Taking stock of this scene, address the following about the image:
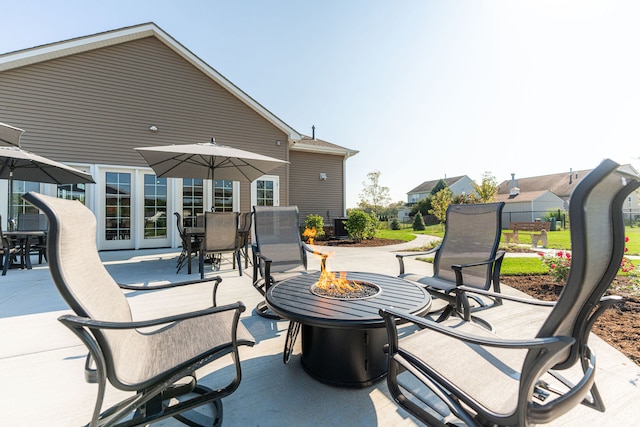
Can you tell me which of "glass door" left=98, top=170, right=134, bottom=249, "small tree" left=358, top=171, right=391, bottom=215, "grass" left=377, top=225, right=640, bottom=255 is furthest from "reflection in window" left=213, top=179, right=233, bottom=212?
"small tree" left=358, top=171, right=391, bottom=215

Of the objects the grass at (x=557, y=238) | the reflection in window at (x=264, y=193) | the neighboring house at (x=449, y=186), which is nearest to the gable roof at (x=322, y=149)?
the reflection in window at (x=264, y=193)

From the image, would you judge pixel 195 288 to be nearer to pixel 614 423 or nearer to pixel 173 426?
pixel 173 426

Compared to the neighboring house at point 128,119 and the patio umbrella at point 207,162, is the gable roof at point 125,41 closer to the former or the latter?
the neighboring house at point 128,119

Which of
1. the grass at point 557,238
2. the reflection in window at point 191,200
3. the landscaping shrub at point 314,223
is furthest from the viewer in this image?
the landscaping shrub at point 314,223

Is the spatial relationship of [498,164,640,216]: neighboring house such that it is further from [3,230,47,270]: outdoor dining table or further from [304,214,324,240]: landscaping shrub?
[3,230,47,270]: outdoor dining table

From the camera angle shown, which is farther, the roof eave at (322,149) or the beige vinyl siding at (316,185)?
the beige vinyl siding at (316,185)

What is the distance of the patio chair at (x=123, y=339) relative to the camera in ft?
3.69

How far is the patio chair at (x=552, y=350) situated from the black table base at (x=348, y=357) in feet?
1.48

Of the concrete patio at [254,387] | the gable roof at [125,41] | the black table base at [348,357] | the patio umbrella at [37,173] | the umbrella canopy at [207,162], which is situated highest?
the gable roof at [125,41]

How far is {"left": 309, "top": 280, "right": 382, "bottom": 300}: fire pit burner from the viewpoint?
6.71 ft

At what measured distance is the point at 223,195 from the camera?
29.7 feet

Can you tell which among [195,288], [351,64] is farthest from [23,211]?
[351,64]

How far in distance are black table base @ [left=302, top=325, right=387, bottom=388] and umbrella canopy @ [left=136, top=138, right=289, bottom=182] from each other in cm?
401

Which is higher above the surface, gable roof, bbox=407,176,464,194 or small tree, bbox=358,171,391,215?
gable roof, bbox=407,176,464,194
